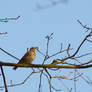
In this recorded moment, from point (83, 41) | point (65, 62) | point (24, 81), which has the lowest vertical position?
point (24, 81)

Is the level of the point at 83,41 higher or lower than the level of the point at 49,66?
higher

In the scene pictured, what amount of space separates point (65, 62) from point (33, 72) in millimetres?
602

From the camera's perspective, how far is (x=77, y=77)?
4211 mm

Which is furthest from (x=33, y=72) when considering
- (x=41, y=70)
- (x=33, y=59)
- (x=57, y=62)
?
(x=33, y=59)

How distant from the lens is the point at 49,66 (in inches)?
146

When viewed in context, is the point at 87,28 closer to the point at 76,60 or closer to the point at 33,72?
the point at 76,60

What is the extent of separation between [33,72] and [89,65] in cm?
109

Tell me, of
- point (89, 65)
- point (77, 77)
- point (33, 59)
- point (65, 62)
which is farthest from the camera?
point (33, 59)

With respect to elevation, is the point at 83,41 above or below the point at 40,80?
above

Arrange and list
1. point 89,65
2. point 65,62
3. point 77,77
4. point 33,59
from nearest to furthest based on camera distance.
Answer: point 89,65 → point 65,62 → point 77,77 → point 33,59

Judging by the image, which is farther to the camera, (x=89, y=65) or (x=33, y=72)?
(x=33, y=72)

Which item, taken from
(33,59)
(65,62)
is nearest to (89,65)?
(65,62)

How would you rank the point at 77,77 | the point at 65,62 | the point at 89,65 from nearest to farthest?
the point at 89,65, the point at 65,62, the point at 77,77

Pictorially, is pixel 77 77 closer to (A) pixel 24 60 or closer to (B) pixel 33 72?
(B) pixel 33 72
